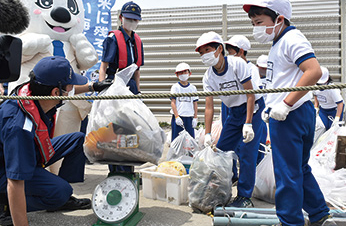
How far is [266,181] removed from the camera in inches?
117

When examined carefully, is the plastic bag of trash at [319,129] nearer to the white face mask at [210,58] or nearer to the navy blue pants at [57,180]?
the white face mask at [210,58]

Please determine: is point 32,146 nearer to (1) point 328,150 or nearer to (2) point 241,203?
(2) point 241,203

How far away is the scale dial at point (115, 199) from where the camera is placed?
2.31m

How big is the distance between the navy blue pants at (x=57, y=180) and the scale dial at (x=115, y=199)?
0.25 m

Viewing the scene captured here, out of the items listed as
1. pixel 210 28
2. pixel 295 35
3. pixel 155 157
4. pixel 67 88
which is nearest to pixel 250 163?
pixel 155 157

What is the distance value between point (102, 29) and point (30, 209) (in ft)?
17.5

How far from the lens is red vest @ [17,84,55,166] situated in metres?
2.13

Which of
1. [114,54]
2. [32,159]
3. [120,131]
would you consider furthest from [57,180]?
[114,54]

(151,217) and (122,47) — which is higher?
(122,47)

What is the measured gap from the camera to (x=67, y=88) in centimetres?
235

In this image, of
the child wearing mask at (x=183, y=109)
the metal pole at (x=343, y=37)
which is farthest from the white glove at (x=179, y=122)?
the metal pole at (x=343, y=37)

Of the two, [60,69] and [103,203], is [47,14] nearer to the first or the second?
[60,69]

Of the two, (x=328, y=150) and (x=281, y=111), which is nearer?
(x=281, y=111)

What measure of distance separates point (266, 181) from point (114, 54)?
6.07 feet
